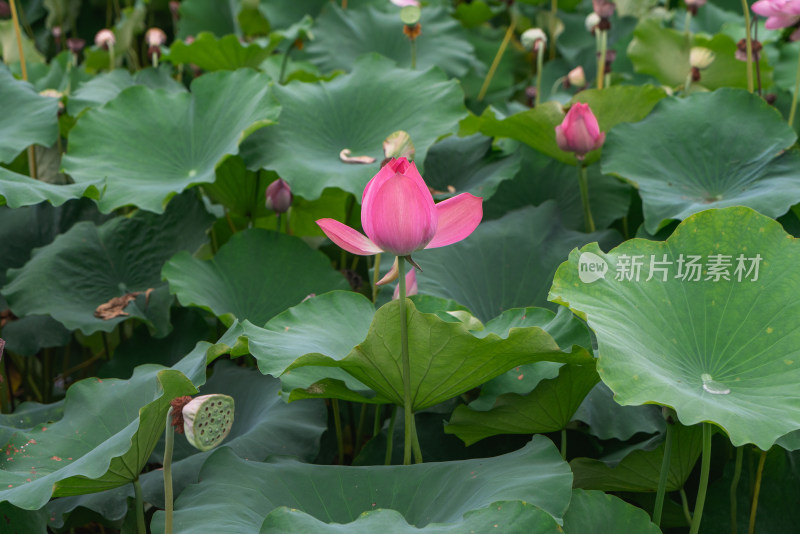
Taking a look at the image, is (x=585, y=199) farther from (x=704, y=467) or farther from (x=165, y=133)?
(x=165, y=133)

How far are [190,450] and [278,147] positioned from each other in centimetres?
62

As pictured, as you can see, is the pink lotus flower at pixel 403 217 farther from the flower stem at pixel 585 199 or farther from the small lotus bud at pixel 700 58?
the small lotus bud at pixel 700 58

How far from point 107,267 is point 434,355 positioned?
0.92 metres

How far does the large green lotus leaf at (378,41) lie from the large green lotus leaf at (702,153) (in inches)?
40.8

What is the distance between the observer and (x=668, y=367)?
0.91 metres

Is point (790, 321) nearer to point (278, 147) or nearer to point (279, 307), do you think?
point (279, 307)

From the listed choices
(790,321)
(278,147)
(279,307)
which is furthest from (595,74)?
(790,321)

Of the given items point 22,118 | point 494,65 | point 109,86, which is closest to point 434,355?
point 22,118

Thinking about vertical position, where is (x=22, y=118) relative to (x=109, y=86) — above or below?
above

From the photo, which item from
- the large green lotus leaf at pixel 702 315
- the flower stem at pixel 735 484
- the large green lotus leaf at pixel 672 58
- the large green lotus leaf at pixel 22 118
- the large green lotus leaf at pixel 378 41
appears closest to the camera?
the large green lotus leaf at pixel 702 315

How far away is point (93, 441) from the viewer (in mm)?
1052

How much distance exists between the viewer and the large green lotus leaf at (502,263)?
1.30m

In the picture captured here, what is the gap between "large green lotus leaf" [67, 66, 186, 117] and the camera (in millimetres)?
1873

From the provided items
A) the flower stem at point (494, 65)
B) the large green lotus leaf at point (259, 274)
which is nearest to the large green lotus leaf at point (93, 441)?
the large green lotus leaf at point (259, 274)
